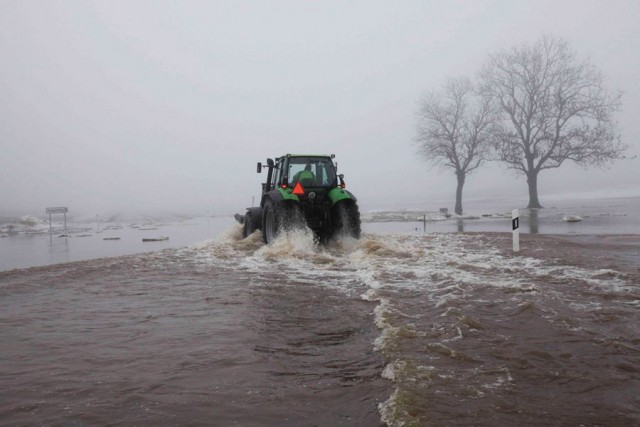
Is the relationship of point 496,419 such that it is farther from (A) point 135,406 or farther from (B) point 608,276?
(B) point 608,276

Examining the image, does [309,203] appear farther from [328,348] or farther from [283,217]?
[328,348]

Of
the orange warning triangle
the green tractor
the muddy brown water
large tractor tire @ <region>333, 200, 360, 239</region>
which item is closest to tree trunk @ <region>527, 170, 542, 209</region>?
the green tractor

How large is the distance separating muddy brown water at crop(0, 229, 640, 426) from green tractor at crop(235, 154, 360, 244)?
3245mm

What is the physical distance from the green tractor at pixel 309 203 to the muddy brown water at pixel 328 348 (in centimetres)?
324

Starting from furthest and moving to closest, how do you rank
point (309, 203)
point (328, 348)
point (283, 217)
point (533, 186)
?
1. point (533, 186)
2. point (309, 203)
3. point (283, 217)
4. point (328, 348)

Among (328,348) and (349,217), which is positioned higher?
(349,217)

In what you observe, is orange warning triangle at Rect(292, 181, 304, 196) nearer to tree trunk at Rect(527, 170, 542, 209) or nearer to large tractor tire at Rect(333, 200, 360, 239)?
large tractor tire at Rect(333, 200, 360, 239)

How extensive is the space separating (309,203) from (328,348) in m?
7.36

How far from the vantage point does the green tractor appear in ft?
32.5

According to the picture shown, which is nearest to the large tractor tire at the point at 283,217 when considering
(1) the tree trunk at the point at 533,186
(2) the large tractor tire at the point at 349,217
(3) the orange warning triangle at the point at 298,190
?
(3) the orange warning triangle at the point at 298,190

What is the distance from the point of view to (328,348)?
337 cm

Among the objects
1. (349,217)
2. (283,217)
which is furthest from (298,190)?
(349,217)

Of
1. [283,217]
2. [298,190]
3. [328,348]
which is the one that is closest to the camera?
[328,348]

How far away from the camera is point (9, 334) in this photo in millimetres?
3877
